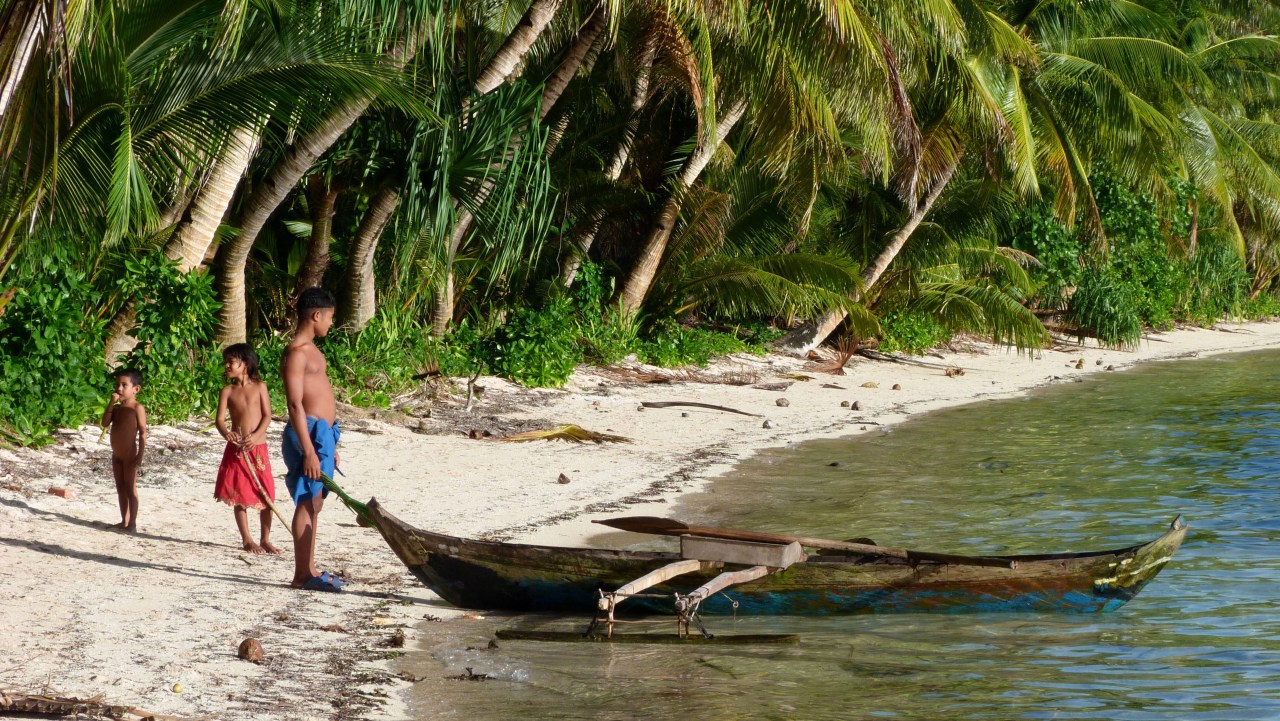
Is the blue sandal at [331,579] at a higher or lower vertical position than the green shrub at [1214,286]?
lower

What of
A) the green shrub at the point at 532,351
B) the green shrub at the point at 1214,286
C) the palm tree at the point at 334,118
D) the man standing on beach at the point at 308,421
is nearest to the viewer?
the man standing on beach at the point at 308,421

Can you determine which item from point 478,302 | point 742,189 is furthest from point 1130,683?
point 742,189

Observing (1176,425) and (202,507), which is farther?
(1176,425)

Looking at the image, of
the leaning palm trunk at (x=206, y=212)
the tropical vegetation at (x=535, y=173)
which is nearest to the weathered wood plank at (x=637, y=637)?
the tropical vegetation at (x=535, y=173)

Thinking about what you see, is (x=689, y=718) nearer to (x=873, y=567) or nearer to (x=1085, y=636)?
(x=873, y=567)

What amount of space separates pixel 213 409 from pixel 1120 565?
6857mm

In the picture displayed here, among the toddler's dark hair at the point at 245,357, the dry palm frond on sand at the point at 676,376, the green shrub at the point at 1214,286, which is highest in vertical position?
the green shrub at the point at 1214,286

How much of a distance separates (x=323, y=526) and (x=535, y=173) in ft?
15.8

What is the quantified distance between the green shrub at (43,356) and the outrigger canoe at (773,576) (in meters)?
3.44

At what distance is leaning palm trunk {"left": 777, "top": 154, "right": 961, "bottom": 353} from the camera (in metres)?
18.8

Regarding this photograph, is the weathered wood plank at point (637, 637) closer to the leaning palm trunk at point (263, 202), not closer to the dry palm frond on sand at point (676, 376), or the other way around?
the leaning palm trunk at point (263, 202)

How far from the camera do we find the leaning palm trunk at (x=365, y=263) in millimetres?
11742

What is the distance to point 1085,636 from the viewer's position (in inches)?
255

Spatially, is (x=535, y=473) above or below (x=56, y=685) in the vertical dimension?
above
